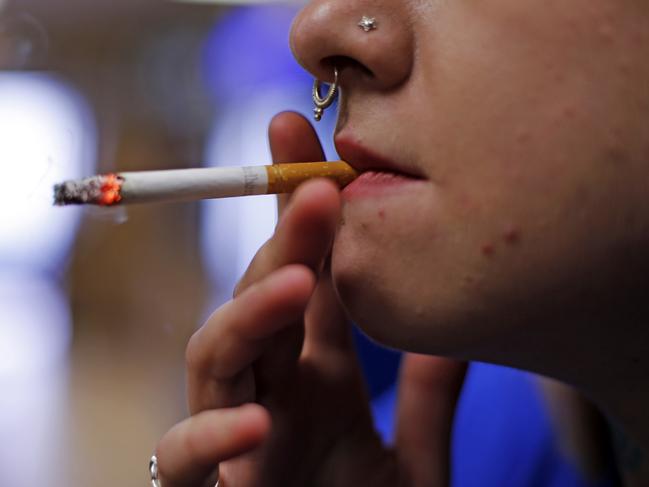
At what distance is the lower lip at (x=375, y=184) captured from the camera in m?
0.48

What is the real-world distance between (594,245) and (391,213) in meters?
0.15

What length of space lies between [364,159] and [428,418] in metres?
0.42

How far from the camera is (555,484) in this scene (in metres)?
0.86

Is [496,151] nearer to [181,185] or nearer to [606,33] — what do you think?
[606,33]

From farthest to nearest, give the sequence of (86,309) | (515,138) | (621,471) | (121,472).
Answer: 1. (86,309)
2. (621,471)
3. (121,472)
4. (515,138)

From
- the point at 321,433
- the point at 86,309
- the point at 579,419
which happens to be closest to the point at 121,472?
the point at 321,433

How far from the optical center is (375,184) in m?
0.50

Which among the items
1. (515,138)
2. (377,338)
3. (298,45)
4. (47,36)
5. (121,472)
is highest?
(47,36)

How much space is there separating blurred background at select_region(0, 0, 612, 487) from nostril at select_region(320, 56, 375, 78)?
8.5 inches

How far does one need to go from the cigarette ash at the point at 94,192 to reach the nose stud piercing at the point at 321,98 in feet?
0.67

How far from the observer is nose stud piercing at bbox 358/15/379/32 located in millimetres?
477

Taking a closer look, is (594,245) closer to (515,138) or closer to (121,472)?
(515,138)

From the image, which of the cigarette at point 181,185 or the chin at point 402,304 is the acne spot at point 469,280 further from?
the cigarette at point 181,185

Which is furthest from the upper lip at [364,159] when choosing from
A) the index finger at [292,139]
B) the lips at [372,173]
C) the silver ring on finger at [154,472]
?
the silver ring on finger at [154,472]
